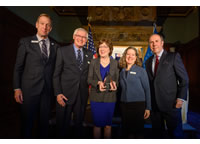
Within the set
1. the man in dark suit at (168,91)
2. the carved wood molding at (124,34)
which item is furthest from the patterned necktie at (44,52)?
the carved wood molding at (124,34)

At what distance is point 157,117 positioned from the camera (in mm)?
1881

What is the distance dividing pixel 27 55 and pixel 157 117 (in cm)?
194

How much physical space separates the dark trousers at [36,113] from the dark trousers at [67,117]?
15 centimetres

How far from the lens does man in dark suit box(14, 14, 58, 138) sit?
1699 millimetres

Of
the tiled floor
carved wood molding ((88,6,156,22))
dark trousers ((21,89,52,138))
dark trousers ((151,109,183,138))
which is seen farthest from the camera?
carved wood molding ((88,6,156,22))

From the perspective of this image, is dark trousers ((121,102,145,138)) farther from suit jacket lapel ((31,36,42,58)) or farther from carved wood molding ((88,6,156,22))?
carved wood molding ((88,6,156,22))

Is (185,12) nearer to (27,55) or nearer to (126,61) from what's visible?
(126,61)

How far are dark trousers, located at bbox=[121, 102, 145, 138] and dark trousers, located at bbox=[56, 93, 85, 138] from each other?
586 millimetres

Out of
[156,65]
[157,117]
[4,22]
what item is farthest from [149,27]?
[4,22]

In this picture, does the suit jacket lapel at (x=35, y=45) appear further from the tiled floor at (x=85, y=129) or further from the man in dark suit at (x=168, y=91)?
the man in dark suit at (x=168, y=91)

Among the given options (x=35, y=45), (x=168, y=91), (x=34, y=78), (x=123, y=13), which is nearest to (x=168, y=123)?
(x=168, y=91)

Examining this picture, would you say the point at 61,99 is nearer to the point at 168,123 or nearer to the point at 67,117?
the point at 67,117

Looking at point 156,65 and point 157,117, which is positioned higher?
point 156,65

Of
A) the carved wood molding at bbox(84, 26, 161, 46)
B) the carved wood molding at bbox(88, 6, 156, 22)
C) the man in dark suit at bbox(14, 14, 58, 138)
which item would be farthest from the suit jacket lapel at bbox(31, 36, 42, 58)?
the carved wood molding at bbox(88, 6, 156, 22)
